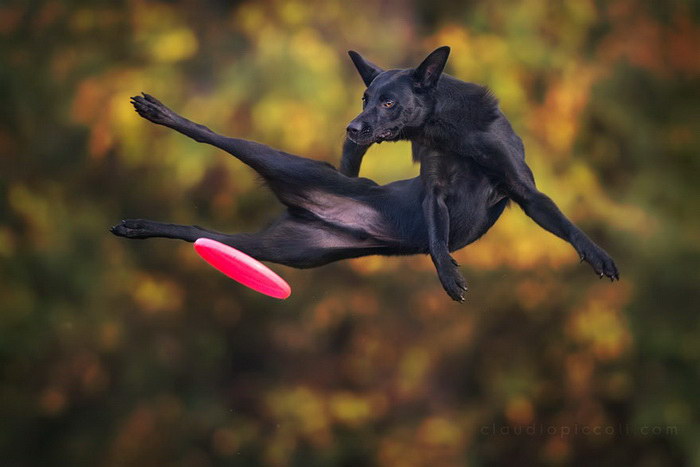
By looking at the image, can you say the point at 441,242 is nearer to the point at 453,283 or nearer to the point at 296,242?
the point at 453,283

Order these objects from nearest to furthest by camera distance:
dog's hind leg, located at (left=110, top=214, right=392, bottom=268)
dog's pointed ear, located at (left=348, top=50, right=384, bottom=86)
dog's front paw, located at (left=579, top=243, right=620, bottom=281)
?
1. dog's front paw, located at (left=579, top=243, right=620, bottom=281)
2. dog's pointed ear, located at (left=348, top=50, right=384, bottom=86)
3. dog's hind leg, located at (left=110, top=214, right=392, bottom=268)

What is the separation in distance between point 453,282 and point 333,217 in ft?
2.75

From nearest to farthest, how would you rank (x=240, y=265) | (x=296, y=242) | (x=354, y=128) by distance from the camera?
1. (x=354, y=128)
2. (x=240, y=265)
3. (x=296, y=242)

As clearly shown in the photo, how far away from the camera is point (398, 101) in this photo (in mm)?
3965

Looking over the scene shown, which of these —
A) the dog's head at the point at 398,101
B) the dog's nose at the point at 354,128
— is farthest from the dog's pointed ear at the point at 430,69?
the dog's nose at the point at 354,128

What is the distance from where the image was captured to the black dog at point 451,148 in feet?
13.0

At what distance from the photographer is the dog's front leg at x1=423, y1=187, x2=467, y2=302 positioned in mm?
3893

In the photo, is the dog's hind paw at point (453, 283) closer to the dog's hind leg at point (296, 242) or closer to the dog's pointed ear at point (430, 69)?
the dog's hind leg at point (296, 242)

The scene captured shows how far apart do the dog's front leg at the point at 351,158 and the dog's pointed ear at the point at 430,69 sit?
0.68 metres

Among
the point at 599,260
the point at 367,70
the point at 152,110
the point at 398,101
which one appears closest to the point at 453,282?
the point at 599,260

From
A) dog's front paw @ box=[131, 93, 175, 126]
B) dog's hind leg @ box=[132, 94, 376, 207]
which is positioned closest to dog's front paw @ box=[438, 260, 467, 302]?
dog's hind leg @ box=[132, 94, 376, 207]

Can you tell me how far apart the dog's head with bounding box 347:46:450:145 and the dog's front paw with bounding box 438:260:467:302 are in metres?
0.55

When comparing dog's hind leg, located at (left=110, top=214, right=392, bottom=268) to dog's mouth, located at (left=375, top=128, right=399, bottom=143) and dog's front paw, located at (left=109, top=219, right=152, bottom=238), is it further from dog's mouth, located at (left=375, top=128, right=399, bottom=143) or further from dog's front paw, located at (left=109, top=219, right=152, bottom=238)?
dog's mouth, located at (left=375, top=128, right=399, bottom=143)

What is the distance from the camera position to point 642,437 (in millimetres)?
11273
